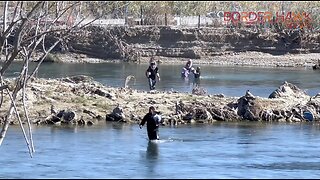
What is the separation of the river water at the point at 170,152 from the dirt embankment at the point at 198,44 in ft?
95.3

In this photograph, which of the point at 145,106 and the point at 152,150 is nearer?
the point at 152,150

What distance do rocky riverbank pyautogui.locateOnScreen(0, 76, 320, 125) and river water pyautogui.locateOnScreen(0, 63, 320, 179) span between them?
21.4 inches

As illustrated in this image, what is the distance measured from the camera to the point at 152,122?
27266 mm

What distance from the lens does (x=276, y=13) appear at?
64.2 m

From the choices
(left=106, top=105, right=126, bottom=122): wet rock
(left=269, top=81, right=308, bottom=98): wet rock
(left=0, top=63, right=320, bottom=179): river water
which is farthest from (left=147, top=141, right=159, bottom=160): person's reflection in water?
(left=269, top=81, right=308, bottom=98): wet rock

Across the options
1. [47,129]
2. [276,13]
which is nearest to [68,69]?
[276,13]

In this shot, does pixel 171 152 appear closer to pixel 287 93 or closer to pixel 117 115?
pixel 117 115

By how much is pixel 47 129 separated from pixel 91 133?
1454 millimetres

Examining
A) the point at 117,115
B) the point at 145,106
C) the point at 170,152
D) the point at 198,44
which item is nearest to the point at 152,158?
the point at 170,152

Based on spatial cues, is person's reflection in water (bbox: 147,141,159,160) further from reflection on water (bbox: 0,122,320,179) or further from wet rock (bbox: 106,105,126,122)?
wet rock (bbox: 106,105,126,122)

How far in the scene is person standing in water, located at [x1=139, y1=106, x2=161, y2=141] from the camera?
89.0 ft

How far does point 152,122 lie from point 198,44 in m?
35.5

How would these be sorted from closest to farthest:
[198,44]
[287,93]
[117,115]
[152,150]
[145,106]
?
[152,150] → [117,115] → [145,106] → [287,93] → [198,44]

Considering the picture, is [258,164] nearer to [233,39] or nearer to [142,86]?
[142,86]
